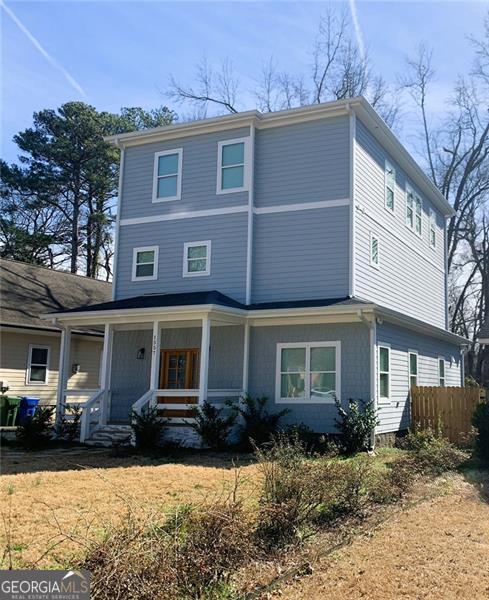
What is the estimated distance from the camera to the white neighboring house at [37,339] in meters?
18.6

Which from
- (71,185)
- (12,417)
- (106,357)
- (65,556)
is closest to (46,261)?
(71,185)

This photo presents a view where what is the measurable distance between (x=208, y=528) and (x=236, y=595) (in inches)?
23.1

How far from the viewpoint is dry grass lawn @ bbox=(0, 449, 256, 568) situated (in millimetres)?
5770

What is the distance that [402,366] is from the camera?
1582cm

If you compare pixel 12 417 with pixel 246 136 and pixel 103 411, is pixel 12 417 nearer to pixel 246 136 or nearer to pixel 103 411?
pixel 103 411

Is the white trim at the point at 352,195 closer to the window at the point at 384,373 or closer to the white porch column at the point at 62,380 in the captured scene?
the window at the point at 384,373

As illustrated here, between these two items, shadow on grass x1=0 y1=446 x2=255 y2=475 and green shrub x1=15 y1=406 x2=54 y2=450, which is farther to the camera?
green shrub x1=15 y1=406 x2=54 y2=450

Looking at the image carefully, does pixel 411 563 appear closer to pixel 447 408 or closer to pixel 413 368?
pixel 447 408

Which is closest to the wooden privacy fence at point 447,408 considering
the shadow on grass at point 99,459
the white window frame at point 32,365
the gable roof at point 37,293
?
the shadow on grass at point 99,459

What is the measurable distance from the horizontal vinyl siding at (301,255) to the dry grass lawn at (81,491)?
4876mm

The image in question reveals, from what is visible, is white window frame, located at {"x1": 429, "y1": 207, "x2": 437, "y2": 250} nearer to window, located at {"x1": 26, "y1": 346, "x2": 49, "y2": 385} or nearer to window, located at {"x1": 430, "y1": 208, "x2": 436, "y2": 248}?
window, located at {"x1": 430, "y1": 208, "x2": 436, "y2": 248}

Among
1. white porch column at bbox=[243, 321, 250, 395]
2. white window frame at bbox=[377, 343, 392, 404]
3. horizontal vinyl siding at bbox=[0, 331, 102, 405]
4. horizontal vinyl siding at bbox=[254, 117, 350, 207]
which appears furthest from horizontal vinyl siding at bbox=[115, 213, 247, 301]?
horizontal vinyl siding at bbox=[0, 331, 102, 405]

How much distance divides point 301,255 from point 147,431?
5842 millimetres

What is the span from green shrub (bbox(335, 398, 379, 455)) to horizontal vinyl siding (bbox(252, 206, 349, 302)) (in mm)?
2978
